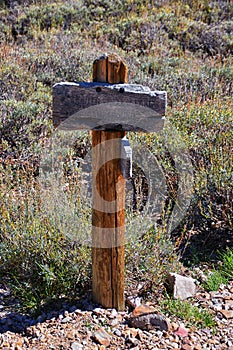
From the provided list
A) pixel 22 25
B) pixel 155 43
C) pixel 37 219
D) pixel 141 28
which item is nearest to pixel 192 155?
pixel 37 219

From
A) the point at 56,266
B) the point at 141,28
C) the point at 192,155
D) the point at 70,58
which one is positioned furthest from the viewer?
the point at 141,28

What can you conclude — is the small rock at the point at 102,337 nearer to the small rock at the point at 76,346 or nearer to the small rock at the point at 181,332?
the small rock at the point at 76,346

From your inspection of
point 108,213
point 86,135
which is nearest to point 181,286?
point 108,213

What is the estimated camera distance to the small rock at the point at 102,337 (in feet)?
8.61

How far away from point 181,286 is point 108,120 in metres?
1.38

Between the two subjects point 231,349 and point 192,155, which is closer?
point 231,349

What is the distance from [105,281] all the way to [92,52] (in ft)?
19.0

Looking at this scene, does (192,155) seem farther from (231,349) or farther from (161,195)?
(231,349)

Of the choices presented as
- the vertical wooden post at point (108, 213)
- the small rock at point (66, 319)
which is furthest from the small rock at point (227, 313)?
the small rock at point (66, 319)

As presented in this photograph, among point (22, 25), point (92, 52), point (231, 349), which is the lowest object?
point (231, 349)

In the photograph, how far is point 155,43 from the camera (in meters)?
9.28

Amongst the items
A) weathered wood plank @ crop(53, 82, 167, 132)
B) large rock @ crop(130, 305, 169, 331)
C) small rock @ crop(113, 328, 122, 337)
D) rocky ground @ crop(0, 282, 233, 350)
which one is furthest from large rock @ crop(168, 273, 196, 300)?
weathered wood plank @ crop(53, 82, 167, 132)

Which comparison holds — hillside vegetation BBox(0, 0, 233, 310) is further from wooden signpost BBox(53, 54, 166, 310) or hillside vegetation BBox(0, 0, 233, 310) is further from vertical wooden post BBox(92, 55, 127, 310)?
wooden signpost BBox(53, 54, 166, 310)

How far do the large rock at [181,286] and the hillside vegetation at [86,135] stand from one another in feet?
0.28
